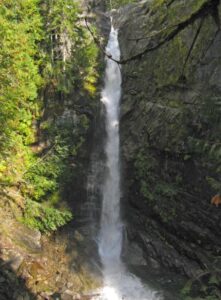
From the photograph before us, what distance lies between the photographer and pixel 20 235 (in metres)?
14.5

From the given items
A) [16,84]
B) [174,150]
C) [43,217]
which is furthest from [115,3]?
[43,217]

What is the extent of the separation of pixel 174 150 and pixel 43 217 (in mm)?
6074

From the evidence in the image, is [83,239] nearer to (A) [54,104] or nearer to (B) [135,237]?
(B) [135,237]

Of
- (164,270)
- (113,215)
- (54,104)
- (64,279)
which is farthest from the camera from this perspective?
(54,104)

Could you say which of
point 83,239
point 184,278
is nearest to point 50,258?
point 83,239

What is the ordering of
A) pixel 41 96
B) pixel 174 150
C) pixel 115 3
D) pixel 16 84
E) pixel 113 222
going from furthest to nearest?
pixel 115 3 < pixel 41 96 < pixel 113 222 < pixel 174 150 < pixel 16 84

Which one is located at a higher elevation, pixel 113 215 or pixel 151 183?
pixel 151 183

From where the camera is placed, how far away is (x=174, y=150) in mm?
15688

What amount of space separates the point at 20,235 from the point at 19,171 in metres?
3.06

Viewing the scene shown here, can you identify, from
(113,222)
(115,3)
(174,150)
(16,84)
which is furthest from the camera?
(115,3)

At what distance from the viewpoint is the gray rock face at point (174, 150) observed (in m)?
14.7

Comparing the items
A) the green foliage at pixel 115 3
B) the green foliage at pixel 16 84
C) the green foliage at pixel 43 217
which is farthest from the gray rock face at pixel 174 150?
the green foliage at pixel 115 3

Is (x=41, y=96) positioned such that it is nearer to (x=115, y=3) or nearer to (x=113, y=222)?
(x=113, y=222)

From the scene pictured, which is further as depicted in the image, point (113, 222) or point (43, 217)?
point (113, 222)
